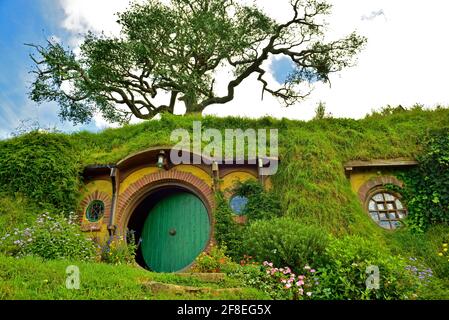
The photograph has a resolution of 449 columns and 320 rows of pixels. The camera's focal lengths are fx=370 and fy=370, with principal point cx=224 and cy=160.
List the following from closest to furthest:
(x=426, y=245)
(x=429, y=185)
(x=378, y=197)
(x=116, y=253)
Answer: (x=116, y=253) → (x=426, y=245) → (x=429, y=185) → (x=378, y=197)

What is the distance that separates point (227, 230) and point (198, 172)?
1893 mm

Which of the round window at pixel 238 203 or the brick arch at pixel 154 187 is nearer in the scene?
the round window at pixel 238 203

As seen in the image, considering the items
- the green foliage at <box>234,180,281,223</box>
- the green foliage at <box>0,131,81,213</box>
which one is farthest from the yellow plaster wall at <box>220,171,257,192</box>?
the green foliage at <box>0,131,81,213</box>

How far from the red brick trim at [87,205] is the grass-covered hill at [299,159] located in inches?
13.5

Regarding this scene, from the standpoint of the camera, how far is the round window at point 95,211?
9852 mm

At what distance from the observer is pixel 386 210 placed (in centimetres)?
959

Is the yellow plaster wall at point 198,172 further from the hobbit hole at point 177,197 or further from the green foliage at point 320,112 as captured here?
the green foliage at point 320,112

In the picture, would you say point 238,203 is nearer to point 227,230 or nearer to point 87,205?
point 227,230

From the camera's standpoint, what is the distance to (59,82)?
15516 millimetres

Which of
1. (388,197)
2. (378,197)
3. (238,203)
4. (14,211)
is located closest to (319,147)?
(378,197)

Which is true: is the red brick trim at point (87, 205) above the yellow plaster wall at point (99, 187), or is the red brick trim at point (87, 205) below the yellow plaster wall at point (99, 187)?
below

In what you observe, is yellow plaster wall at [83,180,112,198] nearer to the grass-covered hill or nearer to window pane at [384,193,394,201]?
the grass-covered hill

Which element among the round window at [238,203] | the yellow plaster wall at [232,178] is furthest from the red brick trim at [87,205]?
the round window at [238,203]
